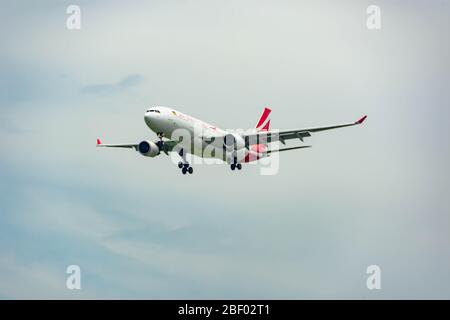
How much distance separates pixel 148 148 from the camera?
98000 mm

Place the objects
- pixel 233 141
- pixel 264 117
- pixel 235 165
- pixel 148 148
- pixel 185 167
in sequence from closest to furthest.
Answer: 1. pixel 233 141
2. pixel 148 148
3. pixel 235 165
4. pixel 185 167
5. pixel 264 117

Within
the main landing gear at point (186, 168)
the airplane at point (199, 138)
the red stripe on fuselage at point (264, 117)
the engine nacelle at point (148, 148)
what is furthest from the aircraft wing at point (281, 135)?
the red stripe on fuselage at point (264, 117)

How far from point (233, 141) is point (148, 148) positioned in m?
8.54

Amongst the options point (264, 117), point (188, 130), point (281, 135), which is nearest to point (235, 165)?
point (281, 135)

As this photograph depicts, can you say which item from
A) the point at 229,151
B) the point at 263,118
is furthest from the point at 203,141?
the point at 263,118

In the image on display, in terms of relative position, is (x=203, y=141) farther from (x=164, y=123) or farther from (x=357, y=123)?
(x=357, y=123)

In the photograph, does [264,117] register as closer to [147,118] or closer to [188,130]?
[188,130]

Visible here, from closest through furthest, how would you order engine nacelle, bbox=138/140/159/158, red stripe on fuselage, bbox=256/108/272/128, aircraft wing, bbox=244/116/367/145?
aircraft wing, bbox=244/116/367/145, engine nacelle, bbox=138/140/159/158, red stripe on fuselage, bbox=256/108/272/128

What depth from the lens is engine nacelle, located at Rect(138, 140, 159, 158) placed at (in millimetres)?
98000

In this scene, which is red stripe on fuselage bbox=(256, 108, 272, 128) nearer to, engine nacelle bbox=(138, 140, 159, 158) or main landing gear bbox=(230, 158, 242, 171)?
main landing gear bbox=(230, 158, 242, 171)

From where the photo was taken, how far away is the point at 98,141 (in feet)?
347

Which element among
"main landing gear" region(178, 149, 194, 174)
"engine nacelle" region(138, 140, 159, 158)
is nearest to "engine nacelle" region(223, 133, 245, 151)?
"main landing gear" region(178, 149, 194, 174)

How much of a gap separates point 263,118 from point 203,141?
18609mm

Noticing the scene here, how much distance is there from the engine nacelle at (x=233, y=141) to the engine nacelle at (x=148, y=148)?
6989 millimetres
